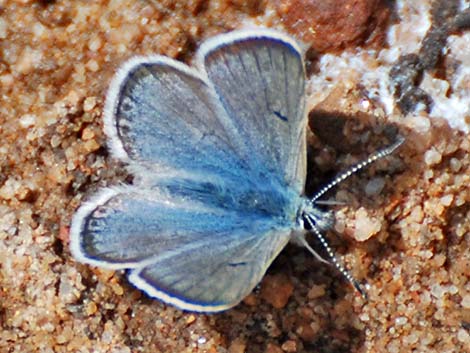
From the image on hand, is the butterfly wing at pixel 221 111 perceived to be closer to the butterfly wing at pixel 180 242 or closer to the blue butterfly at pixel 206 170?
the blue butterfly at pixel 206 170

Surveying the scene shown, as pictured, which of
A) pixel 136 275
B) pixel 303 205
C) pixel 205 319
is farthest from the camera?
pixel 205 319

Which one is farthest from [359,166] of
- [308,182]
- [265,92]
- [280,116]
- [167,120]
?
[167,120]

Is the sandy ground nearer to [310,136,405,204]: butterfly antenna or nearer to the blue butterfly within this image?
[310,136,405,204]: butterfly antenna

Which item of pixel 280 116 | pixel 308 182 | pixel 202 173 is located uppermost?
pixel 280 116

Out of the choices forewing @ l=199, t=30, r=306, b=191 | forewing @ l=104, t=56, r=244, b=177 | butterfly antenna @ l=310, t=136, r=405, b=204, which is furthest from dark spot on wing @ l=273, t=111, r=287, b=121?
butterfly antenna @ l=310, t=136, r=405, b=204

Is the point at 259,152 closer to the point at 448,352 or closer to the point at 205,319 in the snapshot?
the point at 205,319

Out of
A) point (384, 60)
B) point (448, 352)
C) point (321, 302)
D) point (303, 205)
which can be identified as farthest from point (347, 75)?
point (448, 352)

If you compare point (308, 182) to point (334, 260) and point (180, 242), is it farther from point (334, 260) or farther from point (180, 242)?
point (180, 242)

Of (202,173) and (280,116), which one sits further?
(202,173)
